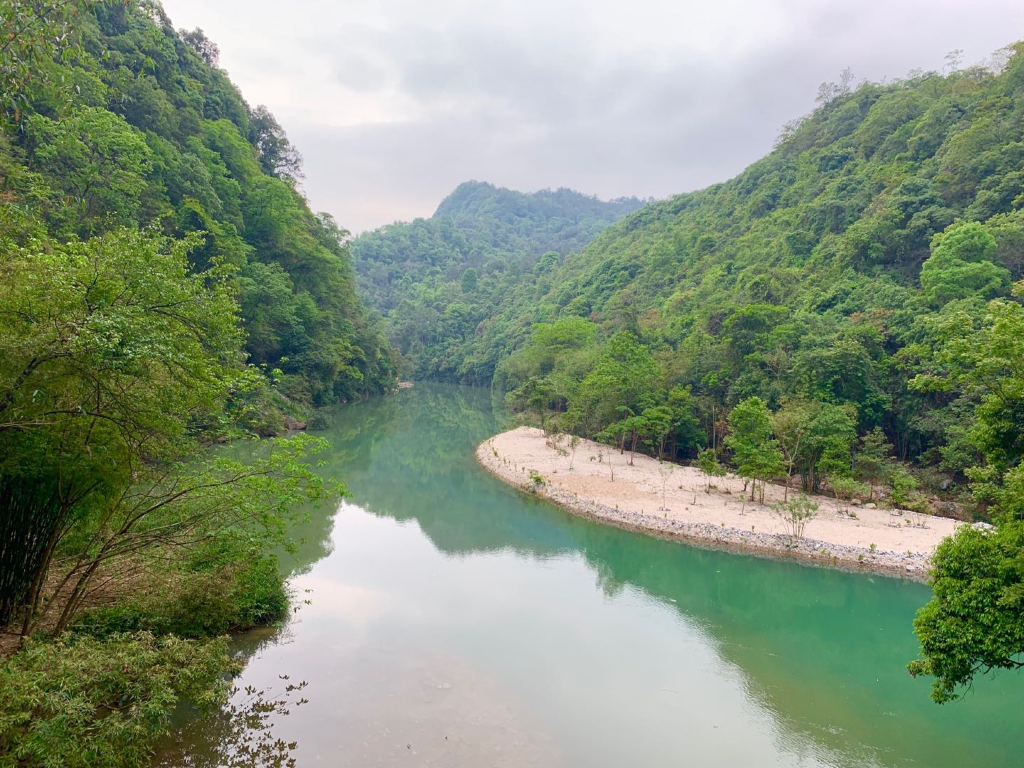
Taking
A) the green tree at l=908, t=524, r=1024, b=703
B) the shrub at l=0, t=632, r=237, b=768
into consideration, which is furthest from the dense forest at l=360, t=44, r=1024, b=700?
the shrub at l=0, t=632, r=237, b=768

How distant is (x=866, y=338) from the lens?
21.1m

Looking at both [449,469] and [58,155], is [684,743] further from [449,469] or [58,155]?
[58,155]

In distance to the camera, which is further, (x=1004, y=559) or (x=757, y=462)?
(x=757, y=462)

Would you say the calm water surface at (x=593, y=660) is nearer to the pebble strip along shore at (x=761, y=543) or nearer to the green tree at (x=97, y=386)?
the pebble strip along shore at (x=761, y=543)

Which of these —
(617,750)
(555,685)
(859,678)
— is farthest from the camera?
(859,678)

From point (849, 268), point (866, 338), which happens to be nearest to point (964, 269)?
point (866, 338)

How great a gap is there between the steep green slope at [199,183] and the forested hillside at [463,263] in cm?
2399

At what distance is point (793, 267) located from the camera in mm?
32438

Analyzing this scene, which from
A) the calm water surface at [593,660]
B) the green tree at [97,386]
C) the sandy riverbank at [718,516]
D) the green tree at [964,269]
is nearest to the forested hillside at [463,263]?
the sandy riverbank at [718,516]

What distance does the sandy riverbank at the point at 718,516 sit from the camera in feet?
46.8

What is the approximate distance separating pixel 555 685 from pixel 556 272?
6544cm

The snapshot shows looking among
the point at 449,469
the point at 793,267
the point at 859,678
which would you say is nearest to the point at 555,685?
the point at 859,678

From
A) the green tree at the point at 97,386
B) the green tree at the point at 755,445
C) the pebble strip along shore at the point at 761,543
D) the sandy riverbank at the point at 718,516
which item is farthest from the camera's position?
the green tree at the point at 755,445

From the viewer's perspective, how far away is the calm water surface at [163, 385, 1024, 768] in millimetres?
7273
